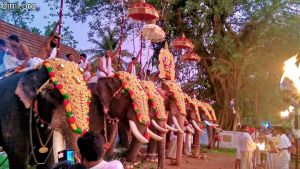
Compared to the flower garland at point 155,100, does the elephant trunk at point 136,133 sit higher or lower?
lower

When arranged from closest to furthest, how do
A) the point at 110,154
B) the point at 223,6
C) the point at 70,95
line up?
the point at 70,95, the point at 110,154, the point at 223,6

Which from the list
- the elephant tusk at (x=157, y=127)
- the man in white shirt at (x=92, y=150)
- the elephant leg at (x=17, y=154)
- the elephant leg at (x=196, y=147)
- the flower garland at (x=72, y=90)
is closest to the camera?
the man in white shirt at (x=92, y=150)

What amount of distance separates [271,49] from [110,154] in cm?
1346

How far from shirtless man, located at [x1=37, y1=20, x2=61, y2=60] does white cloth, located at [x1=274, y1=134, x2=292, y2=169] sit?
5955 millimetres

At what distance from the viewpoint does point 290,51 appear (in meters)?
18.1

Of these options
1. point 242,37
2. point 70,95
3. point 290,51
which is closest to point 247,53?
point 242,37

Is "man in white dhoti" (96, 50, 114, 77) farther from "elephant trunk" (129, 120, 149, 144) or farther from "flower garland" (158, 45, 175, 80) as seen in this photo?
"flower garland" (158, 45, 175, 80)

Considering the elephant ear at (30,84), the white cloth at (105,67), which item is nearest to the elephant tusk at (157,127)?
the white cloth at (105,67)

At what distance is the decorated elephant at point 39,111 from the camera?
193 inches

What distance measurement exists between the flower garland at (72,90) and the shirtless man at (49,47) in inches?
50.7

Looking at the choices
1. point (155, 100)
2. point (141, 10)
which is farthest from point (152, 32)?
point (155, 100)

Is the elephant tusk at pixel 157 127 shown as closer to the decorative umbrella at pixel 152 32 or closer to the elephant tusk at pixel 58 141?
the decorative umbrella at pixel 152 32

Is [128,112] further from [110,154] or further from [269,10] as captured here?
[269,10]

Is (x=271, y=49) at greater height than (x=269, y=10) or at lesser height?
lesser
